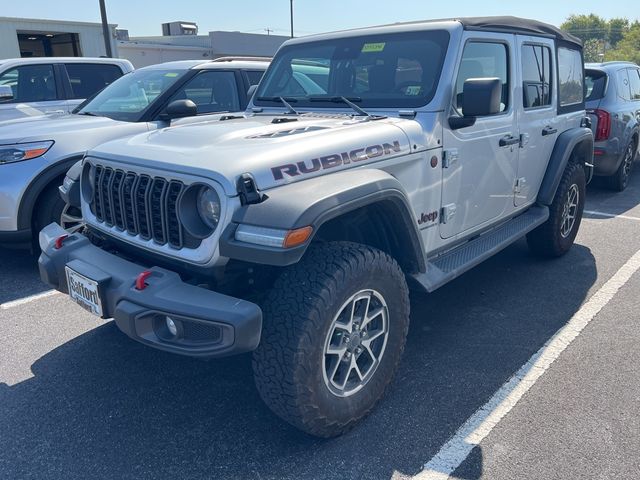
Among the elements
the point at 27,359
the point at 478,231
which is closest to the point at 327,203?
the point at 478,231

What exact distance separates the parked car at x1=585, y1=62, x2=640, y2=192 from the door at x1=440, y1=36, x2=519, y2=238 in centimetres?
405

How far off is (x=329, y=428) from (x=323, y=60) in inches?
101

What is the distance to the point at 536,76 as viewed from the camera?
445cm

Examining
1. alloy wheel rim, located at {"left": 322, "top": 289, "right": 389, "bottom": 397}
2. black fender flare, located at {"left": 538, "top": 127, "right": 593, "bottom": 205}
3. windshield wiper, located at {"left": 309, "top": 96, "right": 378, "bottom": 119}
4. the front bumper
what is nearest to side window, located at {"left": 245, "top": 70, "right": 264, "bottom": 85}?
windshield wiper, located at {"left": 309, "top": 96, "right": 378, "bottom": 119}

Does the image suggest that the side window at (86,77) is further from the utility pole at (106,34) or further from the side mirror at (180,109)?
the utility pole at (106,34)

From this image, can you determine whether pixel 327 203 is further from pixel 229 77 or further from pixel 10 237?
pixel 229 77

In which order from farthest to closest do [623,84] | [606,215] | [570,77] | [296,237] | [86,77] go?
[623,84] → [86,77] → [606,215] → [570,77] → [296,237]

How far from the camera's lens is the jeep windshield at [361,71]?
3.47m

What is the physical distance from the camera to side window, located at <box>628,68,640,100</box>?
8.40 m

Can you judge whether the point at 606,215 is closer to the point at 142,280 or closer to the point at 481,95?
the point at 481,95

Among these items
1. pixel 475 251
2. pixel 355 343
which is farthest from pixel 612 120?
pixel 355 343

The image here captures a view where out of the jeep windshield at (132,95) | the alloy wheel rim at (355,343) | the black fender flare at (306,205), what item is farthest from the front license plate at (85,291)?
the jeep windshield at (132,95)

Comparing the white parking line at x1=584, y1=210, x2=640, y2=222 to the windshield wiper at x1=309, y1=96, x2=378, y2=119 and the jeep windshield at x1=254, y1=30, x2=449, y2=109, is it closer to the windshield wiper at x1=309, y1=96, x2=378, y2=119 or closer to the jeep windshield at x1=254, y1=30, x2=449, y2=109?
the jeep windshield at x1=254, y1=30, x2=449, y2=109

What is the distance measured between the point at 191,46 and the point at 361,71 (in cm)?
3549
